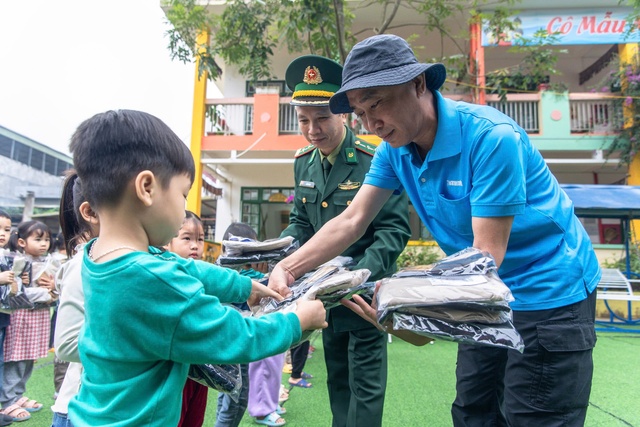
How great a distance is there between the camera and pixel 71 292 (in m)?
1.55

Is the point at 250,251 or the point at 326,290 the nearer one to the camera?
the point at 326,290

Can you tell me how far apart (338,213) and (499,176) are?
112cm

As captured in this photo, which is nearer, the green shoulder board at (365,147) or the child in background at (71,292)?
the child in background at (71,292)

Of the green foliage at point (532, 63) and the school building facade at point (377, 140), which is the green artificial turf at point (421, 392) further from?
the school building facade at point (377, 140)

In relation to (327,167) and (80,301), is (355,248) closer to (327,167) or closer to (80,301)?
(327,167)

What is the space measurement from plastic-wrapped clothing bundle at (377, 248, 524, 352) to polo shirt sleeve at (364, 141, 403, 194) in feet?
2.13

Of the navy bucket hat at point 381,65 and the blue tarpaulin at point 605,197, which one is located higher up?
the blue tarpaulin at point 605,197

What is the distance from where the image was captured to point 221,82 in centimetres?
1284

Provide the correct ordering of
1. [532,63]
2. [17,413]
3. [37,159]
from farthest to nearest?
[37,159]
[532,63]
[17,413]

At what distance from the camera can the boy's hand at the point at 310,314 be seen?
1.16 m

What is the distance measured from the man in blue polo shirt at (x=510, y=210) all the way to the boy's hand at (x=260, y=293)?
0.16 ft

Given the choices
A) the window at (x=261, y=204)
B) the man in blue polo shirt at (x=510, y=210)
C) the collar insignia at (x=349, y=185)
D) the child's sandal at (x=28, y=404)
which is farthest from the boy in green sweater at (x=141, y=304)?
the window at (x=261, y=204)

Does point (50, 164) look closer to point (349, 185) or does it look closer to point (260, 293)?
point (349, 185)

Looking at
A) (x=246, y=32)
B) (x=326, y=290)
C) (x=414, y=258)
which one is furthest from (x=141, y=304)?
(x=414, y=258)
